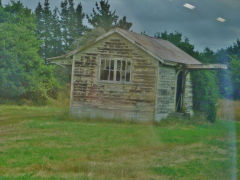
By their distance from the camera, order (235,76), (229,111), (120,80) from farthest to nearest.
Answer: (235,76) < (229,111) < (120,80)

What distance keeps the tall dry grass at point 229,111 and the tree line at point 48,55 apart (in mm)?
1129

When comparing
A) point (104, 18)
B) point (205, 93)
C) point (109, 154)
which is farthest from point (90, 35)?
point (109, 154)

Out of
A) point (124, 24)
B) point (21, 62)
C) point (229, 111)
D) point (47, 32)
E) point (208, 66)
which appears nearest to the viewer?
point (208, 66)

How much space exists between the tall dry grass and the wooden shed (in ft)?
26.4

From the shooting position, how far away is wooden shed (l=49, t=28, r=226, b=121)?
2077cm

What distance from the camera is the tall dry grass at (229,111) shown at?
1147 inches

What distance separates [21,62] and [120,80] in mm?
14727

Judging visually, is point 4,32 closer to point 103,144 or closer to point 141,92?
point 141,92

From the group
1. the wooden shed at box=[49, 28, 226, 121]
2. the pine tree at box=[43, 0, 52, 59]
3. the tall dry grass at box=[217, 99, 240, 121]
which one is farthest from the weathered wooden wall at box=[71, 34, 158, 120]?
the pine tree at box=[43, 0, 52, 59]

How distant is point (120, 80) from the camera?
69.1 ft

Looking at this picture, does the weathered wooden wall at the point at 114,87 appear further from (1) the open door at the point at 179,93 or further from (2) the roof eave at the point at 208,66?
(1) the open door at the point at 179,93

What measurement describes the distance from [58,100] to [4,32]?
830 cm

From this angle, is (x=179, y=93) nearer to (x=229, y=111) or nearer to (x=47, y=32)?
(x=229, y=111)

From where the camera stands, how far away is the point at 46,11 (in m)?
51.8
